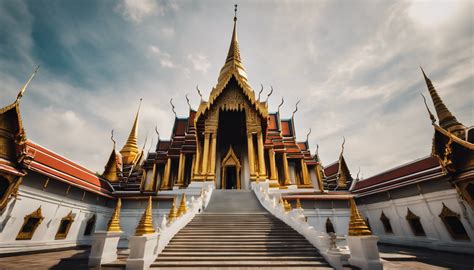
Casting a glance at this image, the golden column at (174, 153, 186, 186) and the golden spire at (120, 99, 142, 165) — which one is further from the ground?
the golden spire at (120, 99, 142, 165)

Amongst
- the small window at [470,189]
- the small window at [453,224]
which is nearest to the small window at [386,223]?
the small window at [453,224]

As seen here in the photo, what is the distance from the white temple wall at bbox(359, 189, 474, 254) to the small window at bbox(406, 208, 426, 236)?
0.35 feet

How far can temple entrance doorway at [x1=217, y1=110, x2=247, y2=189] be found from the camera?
1461 centimetres

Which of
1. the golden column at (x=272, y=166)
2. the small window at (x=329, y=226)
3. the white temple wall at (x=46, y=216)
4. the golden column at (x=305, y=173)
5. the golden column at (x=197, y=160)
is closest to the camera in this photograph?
the white temple wall at (x=46, y=216)

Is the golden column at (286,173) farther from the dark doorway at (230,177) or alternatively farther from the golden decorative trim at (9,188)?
the golden decorative trim at (9,188)

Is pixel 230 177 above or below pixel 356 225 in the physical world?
above

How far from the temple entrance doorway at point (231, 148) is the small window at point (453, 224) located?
9.82 meters

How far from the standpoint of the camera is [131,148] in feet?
83.8

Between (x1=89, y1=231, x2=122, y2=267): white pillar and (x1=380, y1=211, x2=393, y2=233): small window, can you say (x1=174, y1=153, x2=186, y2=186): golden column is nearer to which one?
(x1=89, y1=231, x2=122, y2=267): white pillar

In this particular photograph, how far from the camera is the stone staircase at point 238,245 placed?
434 cm

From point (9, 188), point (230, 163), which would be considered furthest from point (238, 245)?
point (230, 163)

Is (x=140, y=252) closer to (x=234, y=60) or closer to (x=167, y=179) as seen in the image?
(x=167, y=179)

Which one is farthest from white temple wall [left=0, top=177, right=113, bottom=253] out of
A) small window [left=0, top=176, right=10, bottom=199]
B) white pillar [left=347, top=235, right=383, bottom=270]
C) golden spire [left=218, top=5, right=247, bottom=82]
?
golden spire [left=218, top=5, right=247, bottom=82]

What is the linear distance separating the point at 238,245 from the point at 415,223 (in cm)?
753
